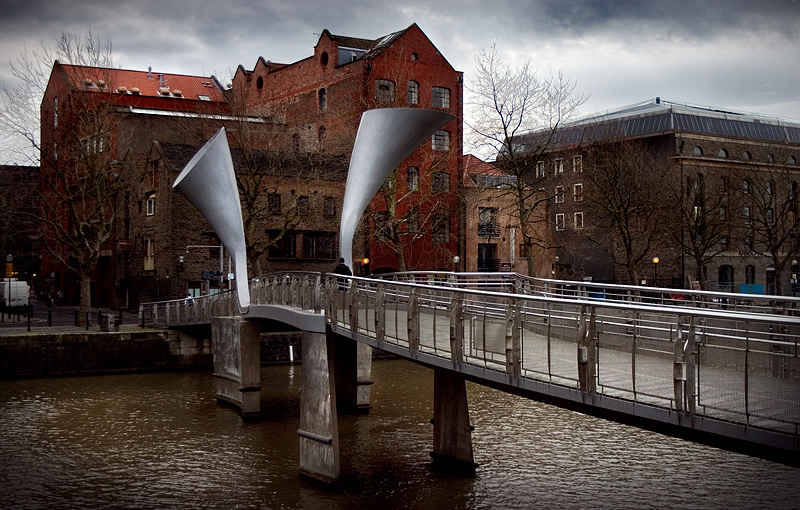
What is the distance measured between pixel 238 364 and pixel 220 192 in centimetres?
520

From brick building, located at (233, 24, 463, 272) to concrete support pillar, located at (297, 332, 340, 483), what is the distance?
30145mm

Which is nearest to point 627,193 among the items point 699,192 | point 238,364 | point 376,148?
point 699,192

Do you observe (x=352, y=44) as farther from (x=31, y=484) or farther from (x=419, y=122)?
(x=31, y=484)

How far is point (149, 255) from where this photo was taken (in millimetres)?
51719

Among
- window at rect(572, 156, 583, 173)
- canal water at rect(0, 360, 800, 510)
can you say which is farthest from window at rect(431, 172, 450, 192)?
canal water at rect(0, 360, 800, 510)

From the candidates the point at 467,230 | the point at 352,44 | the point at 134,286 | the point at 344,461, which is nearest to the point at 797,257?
the point at 467,230

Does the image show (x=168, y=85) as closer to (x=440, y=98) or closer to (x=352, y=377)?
(x=440, y=98)

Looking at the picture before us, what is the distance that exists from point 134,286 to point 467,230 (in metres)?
20.0

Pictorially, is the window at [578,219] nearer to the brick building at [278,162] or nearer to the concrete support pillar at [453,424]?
the brick building at [278,162]

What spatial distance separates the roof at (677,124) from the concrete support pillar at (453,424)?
3705cm

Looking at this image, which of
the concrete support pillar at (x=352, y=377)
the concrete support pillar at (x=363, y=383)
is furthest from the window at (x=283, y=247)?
the concrete support pillar at (x=363, y=383)

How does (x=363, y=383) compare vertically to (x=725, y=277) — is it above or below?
below

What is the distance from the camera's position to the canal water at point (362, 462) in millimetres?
17172

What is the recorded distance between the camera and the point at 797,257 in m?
63.5
